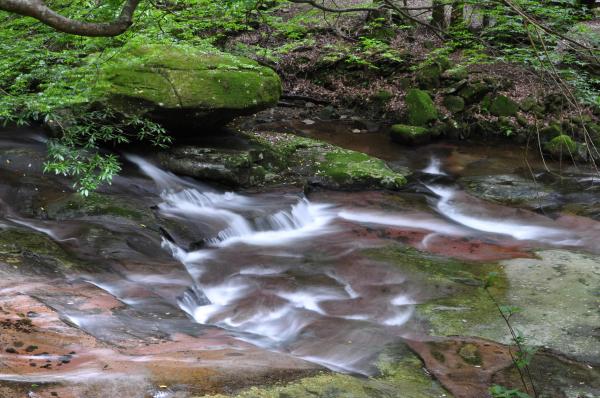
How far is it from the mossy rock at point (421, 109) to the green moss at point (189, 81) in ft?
17.9

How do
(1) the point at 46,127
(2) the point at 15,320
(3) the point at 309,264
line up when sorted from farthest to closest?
(1) the point at 46,127, (3) the point at 309,264, (2) the point at 15,320

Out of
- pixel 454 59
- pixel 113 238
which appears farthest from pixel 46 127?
pixel 454 59

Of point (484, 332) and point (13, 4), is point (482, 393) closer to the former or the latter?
point (484, 332)

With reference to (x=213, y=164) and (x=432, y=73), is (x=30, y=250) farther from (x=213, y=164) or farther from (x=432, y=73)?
(x=432, y=73)

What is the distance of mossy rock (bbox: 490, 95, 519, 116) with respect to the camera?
51.5 feet

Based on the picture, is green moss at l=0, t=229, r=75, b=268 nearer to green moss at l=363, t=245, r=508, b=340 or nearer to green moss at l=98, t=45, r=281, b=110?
green moss at l=98, t=45, r=281, b=110

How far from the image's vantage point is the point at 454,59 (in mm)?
18391

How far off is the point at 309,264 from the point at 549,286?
3.13 m

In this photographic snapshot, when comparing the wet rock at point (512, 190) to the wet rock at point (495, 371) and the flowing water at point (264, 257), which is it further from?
the wet rock at point (495, 371)

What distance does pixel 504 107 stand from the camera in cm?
1574

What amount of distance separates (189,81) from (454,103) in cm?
845

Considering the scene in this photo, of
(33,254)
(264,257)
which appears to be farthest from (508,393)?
(33,254)

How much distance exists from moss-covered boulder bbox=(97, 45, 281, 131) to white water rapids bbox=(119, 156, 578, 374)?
116cm

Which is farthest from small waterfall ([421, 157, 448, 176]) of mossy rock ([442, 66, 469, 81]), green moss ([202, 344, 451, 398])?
Result: green moss ([202, 344, 451, 398])
